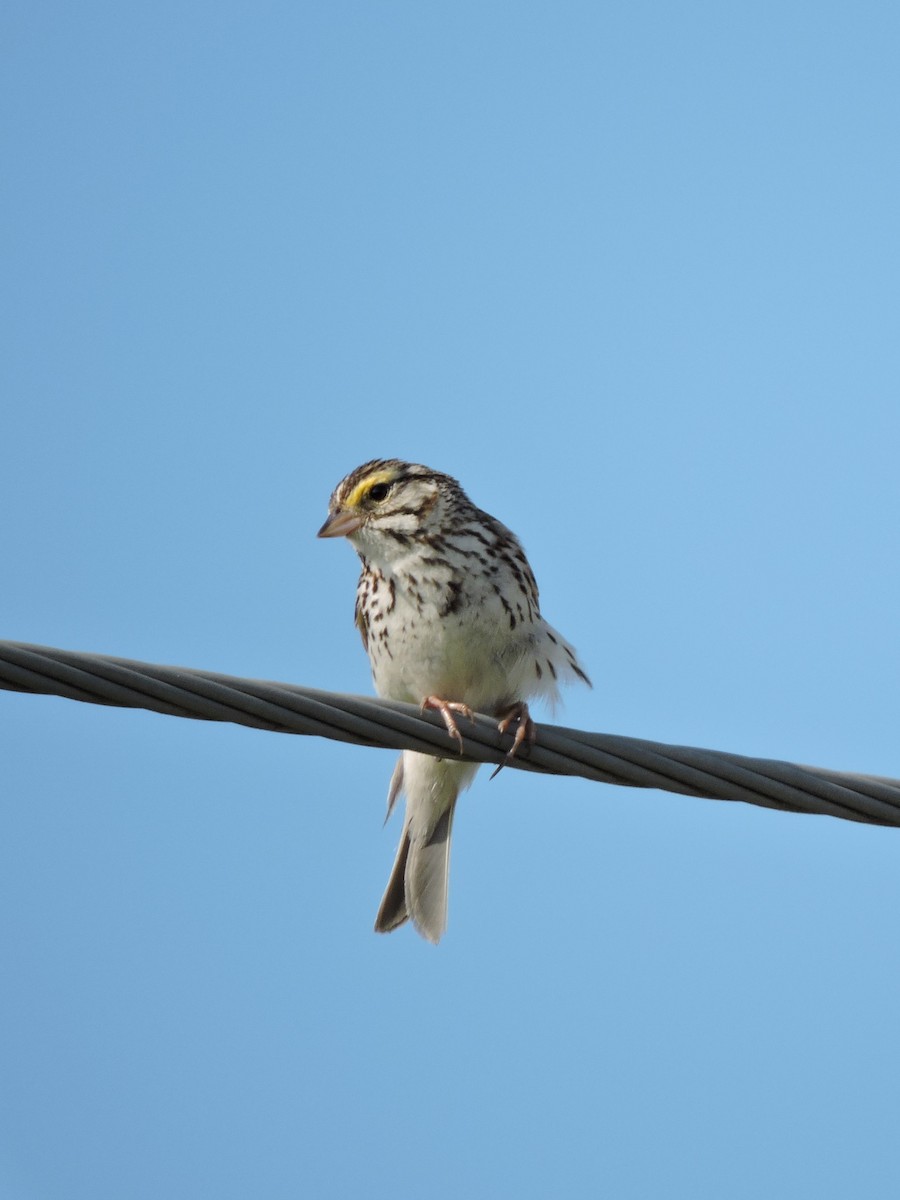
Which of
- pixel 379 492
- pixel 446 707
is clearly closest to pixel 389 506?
pixel 379 492

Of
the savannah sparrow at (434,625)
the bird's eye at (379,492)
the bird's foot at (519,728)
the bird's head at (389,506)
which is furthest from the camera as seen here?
the bird's eye at (379,492)

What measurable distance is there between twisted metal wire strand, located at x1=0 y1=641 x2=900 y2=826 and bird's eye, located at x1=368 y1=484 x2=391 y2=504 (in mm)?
2320

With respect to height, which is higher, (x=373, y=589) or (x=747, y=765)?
(x=373, y=589)

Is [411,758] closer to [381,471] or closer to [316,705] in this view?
[381,471]

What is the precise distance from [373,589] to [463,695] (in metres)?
A: 0.62

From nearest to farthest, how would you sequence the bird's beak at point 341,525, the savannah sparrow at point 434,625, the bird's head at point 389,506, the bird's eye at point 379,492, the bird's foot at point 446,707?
the bird's foot at point 446,707
the savannah sparrow at point 434,625
the bird's head at point 389,506
the bird's beak at point 341,525
the bird's eye at point 379,492

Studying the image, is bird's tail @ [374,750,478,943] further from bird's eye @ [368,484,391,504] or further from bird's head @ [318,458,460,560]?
bird's eye @ [368,484,391,504]

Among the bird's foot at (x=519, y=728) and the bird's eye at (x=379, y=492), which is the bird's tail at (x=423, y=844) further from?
the bird's foot at (x=519, y=728)

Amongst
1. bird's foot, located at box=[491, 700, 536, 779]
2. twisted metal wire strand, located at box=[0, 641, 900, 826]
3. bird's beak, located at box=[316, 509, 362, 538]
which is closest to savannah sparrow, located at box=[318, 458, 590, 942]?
bird's beak, located at box=[316, 509, 362, 538]

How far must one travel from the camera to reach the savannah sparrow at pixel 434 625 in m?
6.82

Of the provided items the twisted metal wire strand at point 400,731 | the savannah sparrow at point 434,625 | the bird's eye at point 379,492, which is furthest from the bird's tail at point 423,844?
the twisted metal wire strand at point 400,731

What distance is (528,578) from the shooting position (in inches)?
284

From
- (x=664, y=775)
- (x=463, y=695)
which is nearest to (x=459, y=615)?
(x=463, y=695)

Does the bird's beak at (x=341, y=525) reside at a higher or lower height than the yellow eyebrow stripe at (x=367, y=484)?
lower
